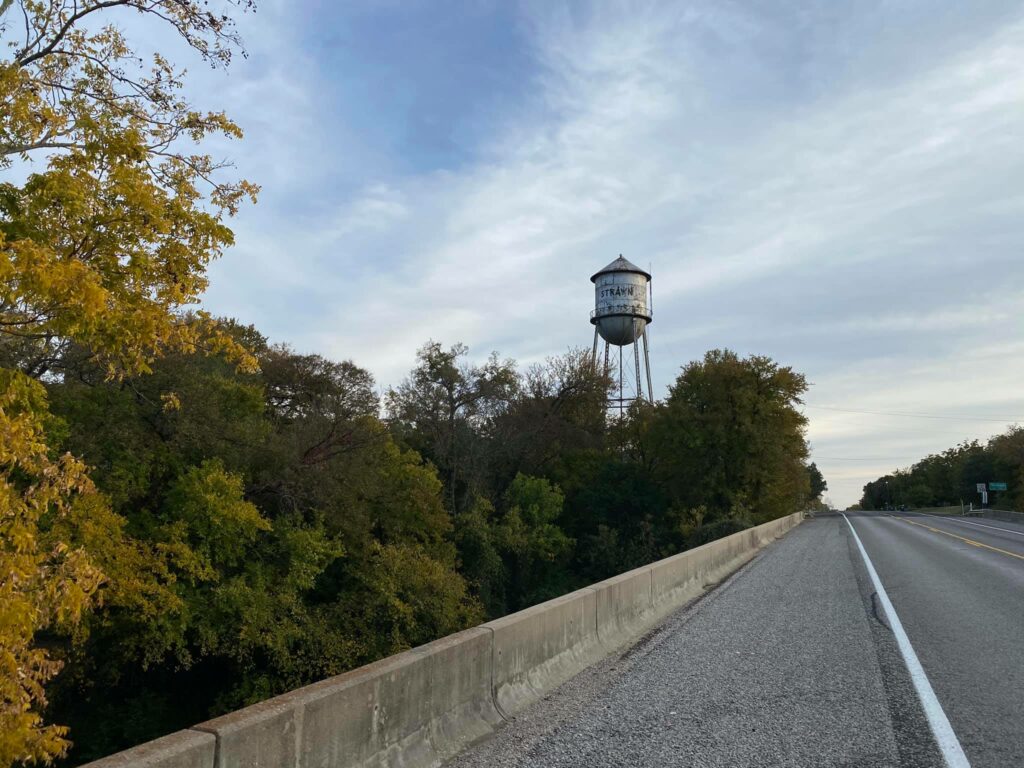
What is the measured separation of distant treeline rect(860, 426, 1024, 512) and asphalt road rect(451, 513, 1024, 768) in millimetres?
84126

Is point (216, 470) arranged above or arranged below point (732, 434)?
below

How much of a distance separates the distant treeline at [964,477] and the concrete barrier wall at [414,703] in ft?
292

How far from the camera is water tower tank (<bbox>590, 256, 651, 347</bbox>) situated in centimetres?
5375

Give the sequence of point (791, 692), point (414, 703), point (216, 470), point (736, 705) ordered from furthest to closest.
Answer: point (216, 470) < point (791, 692) < point (736, 705) < point (414, 703)

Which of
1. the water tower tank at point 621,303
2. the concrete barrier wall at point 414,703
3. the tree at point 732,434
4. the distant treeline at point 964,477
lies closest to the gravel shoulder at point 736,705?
the concrete barrier wall at point 414,703

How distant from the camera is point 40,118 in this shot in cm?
636

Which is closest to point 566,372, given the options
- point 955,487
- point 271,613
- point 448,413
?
point 448,413

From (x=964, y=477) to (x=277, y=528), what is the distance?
10455 cm

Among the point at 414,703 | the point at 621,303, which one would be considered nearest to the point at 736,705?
the point at 414,703

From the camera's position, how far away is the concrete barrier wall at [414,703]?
3.40 metres

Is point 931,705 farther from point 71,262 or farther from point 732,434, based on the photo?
point 732,434

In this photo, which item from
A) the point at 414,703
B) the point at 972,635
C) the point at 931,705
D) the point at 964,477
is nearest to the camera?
Result: the point at 414,703

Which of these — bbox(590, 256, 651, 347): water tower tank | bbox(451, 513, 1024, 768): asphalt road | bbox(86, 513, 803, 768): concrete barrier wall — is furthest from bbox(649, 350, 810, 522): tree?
bbox(86, 513, 803, 768): concrete barrier wall

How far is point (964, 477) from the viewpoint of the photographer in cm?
10188
